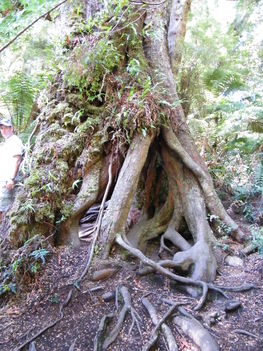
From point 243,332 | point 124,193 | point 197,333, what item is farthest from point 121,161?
point 243,332

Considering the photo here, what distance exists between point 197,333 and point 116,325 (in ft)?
2.27

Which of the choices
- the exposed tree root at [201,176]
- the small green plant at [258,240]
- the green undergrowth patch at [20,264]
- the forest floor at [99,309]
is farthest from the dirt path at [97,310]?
the exposed tree root at [201,176]

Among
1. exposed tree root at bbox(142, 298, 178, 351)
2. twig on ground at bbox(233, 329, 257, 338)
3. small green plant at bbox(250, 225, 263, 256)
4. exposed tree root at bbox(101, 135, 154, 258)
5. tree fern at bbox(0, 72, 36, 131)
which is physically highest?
tree fern at bbox(0, 72, 36, 131)

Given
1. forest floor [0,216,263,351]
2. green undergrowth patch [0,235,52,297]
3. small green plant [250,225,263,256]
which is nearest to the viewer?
forest floor [0,216,263,351]

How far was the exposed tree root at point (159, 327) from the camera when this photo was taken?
90.0 inches

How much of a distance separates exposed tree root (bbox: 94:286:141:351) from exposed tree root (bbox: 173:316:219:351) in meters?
0.38

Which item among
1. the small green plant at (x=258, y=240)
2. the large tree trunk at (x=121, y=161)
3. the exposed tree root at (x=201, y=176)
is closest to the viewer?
the large tree trunk at (x=121, y=161)

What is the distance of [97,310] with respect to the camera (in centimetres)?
269

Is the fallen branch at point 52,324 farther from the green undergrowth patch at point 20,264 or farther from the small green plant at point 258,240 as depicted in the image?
the small green plant at point 258,240

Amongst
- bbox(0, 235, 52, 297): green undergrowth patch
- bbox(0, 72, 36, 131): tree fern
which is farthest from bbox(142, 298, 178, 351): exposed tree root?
bbox(0, 72, 36, 131): tree fern

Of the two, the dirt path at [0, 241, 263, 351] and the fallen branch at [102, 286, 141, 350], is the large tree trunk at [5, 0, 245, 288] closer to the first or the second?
the dirt path at [0, 241, 263, 351]

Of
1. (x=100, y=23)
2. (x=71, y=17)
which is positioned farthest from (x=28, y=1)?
(x=100, y=23)

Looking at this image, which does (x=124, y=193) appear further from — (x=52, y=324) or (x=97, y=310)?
(x=52, y=324)

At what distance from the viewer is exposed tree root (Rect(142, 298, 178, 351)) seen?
2285 millimetres
